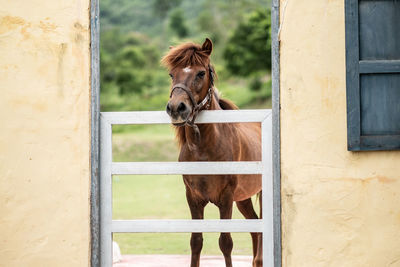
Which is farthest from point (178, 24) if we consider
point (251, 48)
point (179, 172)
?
point (179, 172)

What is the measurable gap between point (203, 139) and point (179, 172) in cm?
104

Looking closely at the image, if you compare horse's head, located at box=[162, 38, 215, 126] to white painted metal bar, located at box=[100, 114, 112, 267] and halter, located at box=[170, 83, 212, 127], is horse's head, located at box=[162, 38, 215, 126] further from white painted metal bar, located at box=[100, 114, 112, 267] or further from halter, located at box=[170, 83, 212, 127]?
white painted metal bar, located at box=[100, 114, 112, 267]

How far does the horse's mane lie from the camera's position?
4188 mm

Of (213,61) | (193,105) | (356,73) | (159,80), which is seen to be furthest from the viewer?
(213,61)

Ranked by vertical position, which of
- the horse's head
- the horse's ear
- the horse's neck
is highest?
the horse's ear

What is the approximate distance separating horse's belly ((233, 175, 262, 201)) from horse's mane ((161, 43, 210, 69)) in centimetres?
138

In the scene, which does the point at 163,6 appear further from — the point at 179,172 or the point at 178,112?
the point at 179,172

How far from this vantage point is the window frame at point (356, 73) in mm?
3342

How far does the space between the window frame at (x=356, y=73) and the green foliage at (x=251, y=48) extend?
1038 inches

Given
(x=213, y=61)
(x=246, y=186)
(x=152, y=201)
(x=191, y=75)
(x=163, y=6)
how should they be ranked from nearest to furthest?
(x=191, y=75) < (x=246, y=186) < (x=152, y=201) < (x=213, y=61) < (x=163, y=6)

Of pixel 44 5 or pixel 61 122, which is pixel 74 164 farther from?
pixel 44 5

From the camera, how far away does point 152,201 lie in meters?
12.0

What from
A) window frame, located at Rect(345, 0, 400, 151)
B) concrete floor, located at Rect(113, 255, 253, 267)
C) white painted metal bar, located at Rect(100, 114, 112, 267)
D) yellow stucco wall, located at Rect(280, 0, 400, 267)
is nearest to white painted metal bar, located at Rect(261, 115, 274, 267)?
yellow stucco wall, located at Rect(280, 0, 400, 267)

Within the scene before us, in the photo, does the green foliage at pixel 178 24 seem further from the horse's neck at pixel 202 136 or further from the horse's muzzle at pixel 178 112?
the horse's muzzle at pixel 178 112
